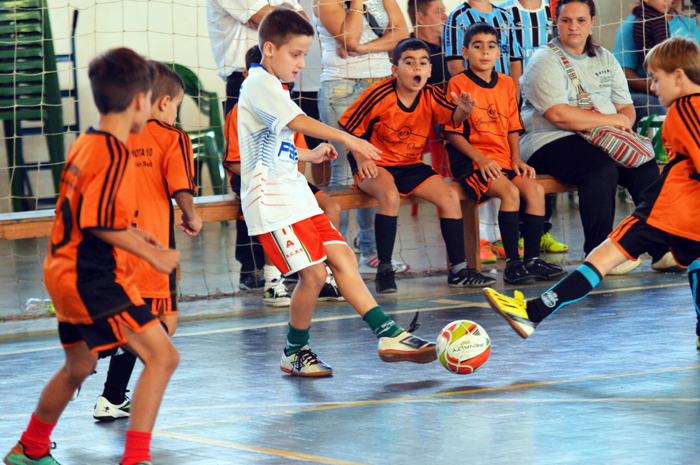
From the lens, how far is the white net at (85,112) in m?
7.66

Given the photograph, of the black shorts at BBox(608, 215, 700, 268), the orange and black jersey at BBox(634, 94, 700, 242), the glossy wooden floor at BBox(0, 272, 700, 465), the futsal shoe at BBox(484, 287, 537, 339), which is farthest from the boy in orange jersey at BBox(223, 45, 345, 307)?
the orange and black jersey at BBox(634, 94, 700, 242)

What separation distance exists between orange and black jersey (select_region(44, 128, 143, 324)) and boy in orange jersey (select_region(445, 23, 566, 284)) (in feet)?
12.1

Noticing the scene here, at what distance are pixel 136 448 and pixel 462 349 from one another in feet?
4.68

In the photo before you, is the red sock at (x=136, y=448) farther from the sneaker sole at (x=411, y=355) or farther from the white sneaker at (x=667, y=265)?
the white sneaker at (x=667, y=265)

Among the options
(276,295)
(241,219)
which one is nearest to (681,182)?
(276,295)

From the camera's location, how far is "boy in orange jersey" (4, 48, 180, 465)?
238 cm

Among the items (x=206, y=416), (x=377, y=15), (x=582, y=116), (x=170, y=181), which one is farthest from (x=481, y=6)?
(x=206, y=416)

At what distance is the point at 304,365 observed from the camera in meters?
3.59

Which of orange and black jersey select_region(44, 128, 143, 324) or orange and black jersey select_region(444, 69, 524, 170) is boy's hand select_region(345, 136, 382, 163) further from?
orange and black jersey select_region(444, 69, 524, 170)

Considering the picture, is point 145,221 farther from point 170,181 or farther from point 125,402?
point 125,402

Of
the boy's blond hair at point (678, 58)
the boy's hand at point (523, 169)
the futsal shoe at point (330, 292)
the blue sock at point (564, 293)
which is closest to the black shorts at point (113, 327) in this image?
the blue sock at point (564, 293)

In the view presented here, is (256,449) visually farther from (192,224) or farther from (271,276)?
(271,276)

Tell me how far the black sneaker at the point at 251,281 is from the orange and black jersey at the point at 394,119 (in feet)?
3.81

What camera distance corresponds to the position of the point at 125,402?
10.4 feet
